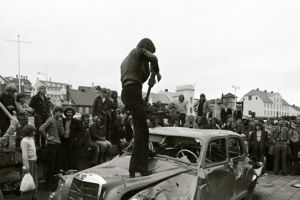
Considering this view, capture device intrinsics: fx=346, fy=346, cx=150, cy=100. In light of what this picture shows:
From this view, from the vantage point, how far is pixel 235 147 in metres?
7.30

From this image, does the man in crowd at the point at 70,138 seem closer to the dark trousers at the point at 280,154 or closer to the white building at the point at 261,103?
the dark trousers at the point at 280,154

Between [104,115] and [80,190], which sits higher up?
[104,115]

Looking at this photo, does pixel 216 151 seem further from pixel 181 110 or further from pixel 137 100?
pixel 181 110

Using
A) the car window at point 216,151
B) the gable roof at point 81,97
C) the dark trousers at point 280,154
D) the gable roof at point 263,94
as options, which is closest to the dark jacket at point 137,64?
the car window at point 216,151

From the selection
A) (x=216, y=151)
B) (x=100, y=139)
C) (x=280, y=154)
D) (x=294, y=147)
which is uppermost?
(x=216, y=151)

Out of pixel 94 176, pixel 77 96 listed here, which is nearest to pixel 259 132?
pixel 94 176

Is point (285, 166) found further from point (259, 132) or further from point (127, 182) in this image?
point (127, 182)

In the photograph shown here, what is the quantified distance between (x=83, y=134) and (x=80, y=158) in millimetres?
701

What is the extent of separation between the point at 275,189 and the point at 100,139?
5.36 meters

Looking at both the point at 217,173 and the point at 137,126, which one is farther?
the point at 217,173

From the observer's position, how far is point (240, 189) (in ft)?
23.0

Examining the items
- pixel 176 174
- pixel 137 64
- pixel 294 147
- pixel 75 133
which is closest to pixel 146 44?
pixel 137 64

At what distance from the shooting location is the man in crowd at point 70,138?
9.09 m

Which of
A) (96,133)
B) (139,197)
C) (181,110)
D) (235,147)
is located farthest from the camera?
(181,110)
